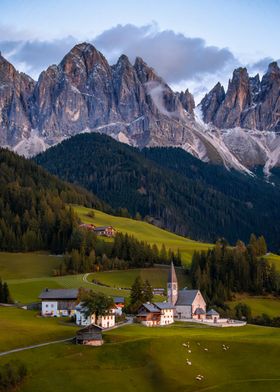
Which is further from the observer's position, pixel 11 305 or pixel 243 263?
pixel 243 263

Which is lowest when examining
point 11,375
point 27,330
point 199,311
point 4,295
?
point 11,375

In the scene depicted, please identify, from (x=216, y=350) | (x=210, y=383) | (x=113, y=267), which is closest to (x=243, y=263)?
(x=113, y=267)

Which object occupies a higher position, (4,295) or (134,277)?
(134,277)

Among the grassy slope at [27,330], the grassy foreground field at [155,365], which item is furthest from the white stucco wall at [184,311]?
the grassy foreground field at [155,365]

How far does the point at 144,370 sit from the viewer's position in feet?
311

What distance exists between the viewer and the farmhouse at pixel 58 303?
459 feet

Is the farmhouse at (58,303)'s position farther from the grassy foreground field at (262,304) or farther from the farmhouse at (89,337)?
the grassy foreground field at (262,304)

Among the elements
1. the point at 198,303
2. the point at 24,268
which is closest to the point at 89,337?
the point at 198,303

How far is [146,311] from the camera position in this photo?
133 metres

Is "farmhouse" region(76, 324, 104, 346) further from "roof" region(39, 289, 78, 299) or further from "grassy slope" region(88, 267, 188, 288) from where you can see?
"grassy slope" region(88, 267, 188, 288)

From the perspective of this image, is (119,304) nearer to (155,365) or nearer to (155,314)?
(155,314)

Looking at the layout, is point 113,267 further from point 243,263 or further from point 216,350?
point 216,350

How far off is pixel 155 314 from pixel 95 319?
1426 cm

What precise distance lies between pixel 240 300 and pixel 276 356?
70978 millimetres
